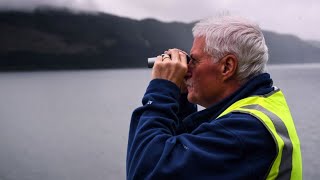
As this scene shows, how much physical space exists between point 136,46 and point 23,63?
55.6 meters


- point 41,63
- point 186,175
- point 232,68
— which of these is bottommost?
point 41,63

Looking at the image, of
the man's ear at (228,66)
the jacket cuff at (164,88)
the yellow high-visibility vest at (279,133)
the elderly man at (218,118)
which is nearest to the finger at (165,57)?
the elderly man at (218,118)

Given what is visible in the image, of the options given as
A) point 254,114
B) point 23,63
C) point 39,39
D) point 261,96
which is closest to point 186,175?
point 254,114

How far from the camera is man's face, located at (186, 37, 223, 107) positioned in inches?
67.2

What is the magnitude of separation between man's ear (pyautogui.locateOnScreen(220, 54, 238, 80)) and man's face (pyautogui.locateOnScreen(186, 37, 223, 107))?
0.05ft

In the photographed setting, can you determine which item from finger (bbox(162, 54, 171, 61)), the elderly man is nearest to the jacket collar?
the elderly man

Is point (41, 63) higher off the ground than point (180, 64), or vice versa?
point (180, 64)

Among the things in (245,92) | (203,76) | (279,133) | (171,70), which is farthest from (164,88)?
(279,133)

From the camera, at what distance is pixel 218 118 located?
Result: 1537 mm

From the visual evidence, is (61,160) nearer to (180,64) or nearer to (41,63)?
(180,64)

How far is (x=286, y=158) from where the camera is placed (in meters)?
1.44

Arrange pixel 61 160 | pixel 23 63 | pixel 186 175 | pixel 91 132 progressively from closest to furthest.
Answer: pixel 186 175, pixel 61 160, pixel 91 132, pixel 23 63

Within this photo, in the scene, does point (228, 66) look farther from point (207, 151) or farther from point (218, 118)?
point (207, 151)

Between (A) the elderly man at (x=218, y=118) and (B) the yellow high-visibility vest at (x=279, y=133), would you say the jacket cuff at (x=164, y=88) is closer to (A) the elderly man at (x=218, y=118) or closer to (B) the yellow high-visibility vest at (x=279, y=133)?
(A) the elderly man at (x=218, y=118)
